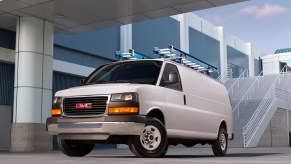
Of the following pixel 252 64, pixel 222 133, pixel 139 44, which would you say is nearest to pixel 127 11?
pixel 222 133

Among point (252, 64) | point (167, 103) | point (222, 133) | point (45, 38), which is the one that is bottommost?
point (222, 133)

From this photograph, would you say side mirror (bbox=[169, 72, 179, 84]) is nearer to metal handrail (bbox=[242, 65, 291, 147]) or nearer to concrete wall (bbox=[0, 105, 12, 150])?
concrete wall (bbox=[0, 105, 12, 150])

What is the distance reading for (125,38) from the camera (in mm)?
28594

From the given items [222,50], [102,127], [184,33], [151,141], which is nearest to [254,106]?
[184,33]

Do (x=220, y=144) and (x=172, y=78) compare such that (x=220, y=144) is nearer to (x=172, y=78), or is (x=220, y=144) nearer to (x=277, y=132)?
(x=172, y=78)

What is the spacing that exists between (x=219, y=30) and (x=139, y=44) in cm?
1880

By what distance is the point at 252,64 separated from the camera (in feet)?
191

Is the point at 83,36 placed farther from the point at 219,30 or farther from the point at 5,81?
the point at 219,30

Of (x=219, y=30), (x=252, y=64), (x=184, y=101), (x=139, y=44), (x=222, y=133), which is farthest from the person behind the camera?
(x=252, y=64)

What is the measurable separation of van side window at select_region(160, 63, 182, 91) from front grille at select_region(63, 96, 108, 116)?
1.42 m

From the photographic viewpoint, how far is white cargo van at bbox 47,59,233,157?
8.77 meters

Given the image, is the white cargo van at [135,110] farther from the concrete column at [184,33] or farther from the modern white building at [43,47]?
the concrete column at [184,33]

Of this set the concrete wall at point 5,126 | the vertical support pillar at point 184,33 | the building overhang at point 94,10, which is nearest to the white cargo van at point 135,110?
the building overhang at point 94,10

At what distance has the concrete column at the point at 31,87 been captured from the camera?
1702 centimetres
